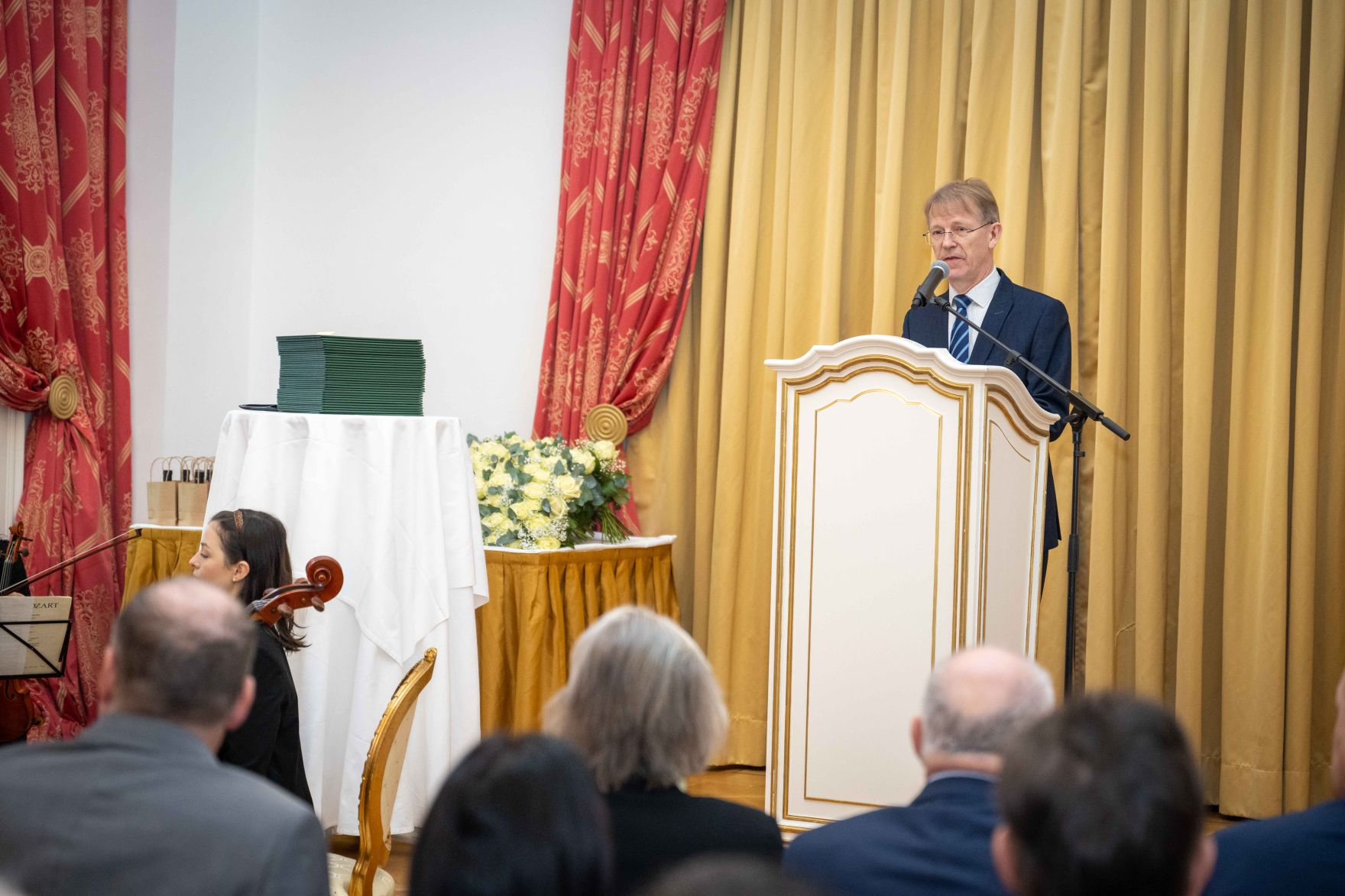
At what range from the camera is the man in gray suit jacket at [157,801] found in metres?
1.40

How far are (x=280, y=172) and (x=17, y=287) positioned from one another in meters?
1.51

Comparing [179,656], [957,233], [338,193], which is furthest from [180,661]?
[338,193]

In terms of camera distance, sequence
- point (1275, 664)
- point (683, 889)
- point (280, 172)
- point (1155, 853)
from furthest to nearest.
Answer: point (280, 172) → point (1275, 664) → point (1155, 853) → point (683, 889)

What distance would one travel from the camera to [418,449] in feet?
12.6

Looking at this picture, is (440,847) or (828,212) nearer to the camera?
(440,847)

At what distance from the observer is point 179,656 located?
62.6 inches

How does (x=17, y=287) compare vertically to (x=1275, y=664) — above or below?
above

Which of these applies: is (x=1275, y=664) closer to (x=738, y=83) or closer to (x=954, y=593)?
(x=954, y=593)

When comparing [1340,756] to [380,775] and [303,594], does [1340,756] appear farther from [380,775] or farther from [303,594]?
[303,594]

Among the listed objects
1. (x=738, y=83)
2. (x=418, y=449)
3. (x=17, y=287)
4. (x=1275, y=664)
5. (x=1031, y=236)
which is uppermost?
(x=738, y=83)

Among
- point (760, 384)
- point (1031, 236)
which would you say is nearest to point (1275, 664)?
point (1031, 236)

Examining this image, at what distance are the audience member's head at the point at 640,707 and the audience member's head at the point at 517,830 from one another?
454mm

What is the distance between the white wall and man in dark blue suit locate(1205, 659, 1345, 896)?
4365 millimetres

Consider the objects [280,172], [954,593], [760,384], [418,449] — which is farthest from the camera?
[280,172]
